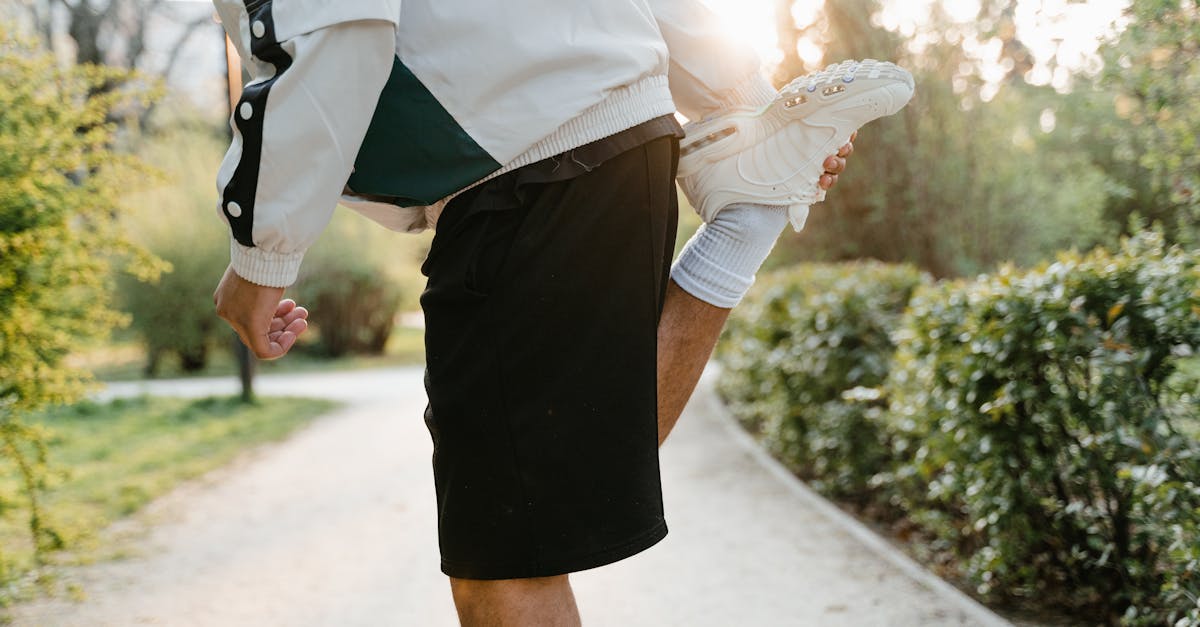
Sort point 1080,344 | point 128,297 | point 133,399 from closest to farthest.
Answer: point 1080,344
point 133,399
point 128,297

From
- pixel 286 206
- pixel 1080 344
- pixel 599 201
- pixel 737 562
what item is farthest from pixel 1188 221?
pixel 286 206

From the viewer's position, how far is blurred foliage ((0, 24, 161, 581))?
3678mm

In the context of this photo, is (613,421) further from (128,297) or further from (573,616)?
(128,297)

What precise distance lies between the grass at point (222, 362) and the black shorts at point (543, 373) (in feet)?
45.7

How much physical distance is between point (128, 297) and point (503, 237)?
15561 mm

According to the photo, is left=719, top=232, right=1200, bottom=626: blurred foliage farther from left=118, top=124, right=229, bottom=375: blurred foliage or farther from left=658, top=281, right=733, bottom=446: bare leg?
left=118, top=124, right=229, bottom=375: blurred foliage

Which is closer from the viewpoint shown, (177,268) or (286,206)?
(286,206)

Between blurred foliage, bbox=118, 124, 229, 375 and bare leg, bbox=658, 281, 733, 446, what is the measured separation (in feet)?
48.0

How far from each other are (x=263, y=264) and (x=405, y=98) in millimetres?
291

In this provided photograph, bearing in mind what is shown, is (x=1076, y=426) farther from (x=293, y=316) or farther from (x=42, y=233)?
(x=42, y=233)

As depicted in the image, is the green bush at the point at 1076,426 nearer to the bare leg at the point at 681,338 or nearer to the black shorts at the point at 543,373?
the bare leg at the point at 681,338

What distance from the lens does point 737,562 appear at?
13.6 feet

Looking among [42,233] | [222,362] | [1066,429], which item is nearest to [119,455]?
[42,233]


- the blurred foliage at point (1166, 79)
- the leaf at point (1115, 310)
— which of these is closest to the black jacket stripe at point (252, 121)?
the leaf at point (1115, 310)
